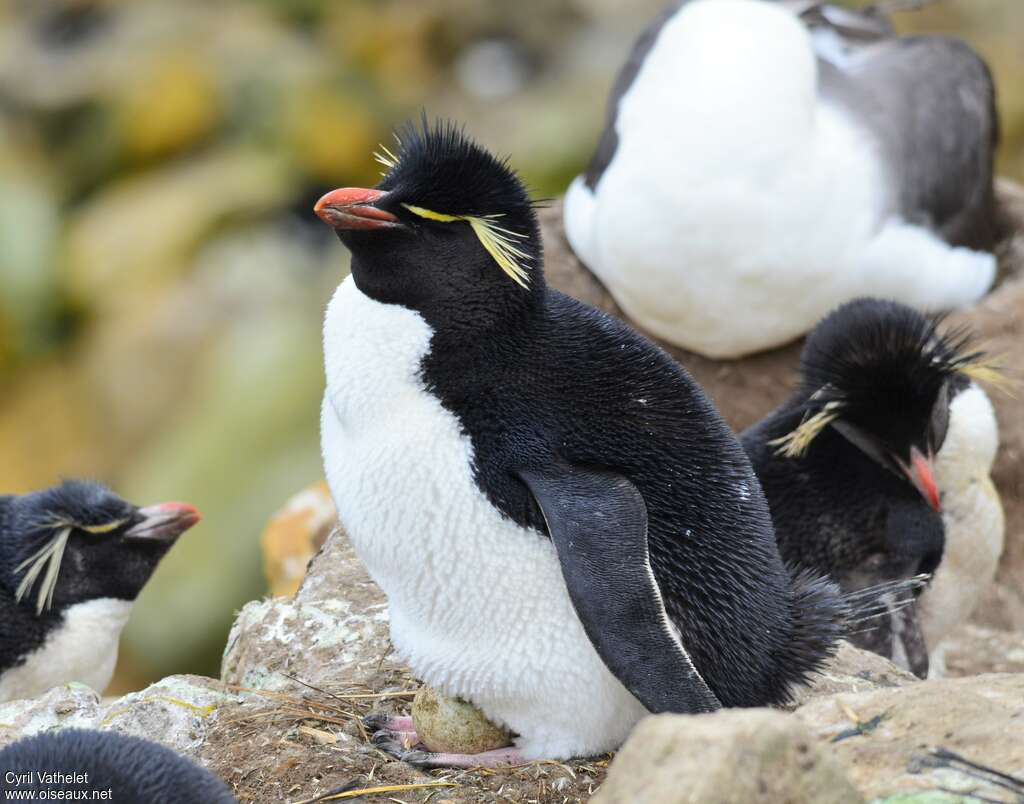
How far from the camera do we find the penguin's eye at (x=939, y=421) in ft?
12.2

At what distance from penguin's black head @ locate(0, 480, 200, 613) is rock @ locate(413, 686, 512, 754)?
147 centimetres

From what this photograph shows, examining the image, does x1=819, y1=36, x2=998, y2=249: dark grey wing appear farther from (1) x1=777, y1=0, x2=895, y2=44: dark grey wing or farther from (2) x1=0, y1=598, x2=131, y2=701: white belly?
(2) x1=0, y1=598, x2=131, y2=701: white belly

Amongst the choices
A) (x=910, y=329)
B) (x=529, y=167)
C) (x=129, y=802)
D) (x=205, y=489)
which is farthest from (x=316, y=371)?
(x=129, y=802)

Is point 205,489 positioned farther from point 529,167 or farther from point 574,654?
point 574,654

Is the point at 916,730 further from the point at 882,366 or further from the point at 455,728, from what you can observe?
the point at 882,366

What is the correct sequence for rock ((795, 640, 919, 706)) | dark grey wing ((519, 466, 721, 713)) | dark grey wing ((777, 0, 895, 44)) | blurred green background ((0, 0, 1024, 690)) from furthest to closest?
blurred green background ((0, 0, 1024, 690)), dark grey wing ((777, 0, 895, 44)), rock ((795, 640, 919, 706)), dark grey wing ((519, 466, 721, 713))

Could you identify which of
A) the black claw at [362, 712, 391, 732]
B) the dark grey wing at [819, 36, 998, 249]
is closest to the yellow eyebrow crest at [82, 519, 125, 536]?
the black claw at [362, 712, 391, 732]

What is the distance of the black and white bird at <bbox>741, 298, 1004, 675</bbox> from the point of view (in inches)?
143

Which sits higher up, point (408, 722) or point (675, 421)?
point (675, 421)

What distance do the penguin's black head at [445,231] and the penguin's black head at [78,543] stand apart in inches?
66.6

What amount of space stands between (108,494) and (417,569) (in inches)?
67.8

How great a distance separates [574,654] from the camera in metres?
2.54

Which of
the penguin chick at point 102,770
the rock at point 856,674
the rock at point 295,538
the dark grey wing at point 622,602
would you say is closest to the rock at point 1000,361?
the rock at point 295,538

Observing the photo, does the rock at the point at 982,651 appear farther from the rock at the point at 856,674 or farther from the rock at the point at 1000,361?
the rock at the point at 856,674
